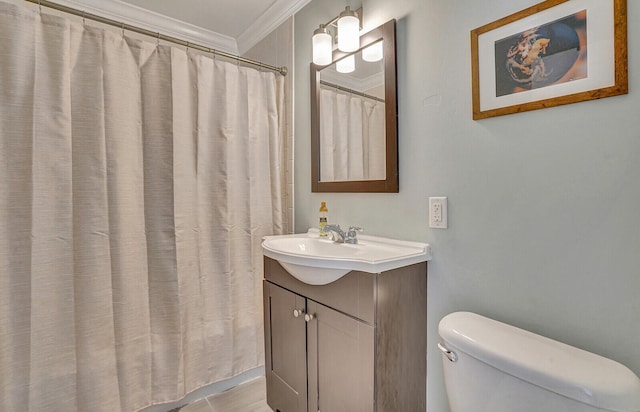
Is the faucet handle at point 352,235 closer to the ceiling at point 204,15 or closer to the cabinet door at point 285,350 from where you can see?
the cabinet door at point 285,350

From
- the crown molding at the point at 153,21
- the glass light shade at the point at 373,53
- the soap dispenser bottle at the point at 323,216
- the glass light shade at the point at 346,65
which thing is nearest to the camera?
the glass light shade at the point at 373,53

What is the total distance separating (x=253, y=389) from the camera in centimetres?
189

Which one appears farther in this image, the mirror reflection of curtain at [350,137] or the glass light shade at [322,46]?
the glass light shade at [322,46]

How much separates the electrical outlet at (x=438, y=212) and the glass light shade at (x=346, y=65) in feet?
2.68

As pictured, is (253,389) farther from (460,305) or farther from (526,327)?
(526,327)

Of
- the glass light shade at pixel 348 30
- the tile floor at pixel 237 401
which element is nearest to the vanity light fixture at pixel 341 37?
the glass light shade at pixel 348 30

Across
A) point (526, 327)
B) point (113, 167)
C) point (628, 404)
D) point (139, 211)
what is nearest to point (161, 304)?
point (139, 211)

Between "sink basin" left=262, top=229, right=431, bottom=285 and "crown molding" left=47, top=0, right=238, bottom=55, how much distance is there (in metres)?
1.76

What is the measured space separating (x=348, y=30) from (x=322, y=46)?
186 millimetres

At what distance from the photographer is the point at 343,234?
5.02 ft

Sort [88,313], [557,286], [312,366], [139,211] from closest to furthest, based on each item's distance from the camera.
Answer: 1. [557,286]
2. [312,366]
3. [88,313]
4. [139,211]

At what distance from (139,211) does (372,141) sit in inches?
47.5

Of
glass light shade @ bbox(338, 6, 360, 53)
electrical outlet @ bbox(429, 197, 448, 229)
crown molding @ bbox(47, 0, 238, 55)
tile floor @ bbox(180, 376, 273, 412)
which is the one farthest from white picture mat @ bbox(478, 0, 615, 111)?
crown molding @ bbox(47, 0, 238, 55)

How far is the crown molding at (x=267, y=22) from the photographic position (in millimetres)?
1973
